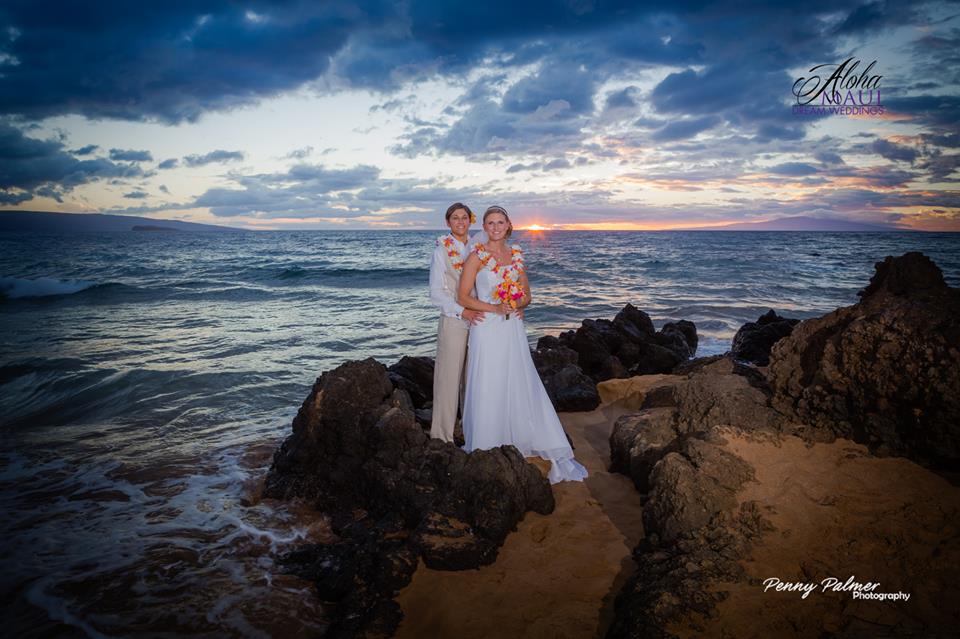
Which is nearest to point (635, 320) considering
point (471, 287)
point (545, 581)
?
point (471, 287)

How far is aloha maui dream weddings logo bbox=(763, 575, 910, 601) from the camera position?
283cm

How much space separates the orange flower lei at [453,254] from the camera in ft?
19.1

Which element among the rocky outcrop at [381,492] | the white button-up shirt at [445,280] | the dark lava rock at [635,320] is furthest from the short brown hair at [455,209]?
the dark lava rock at [635,320]

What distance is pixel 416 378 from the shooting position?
361 inches

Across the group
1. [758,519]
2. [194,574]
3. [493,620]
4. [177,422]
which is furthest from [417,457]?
[177,422]

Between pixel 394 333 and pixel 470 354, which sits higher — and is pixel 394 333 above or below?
below

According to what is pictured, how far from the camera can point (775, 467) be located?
12.9ft

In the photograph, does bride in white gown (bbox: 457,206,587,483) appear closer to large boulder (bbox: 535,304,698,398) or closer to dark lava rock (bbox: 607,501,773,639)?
dark lava rock (bbox: 607,501,773,639)

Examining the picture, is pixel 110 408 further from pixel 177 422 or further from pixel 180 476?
pixel 180 476

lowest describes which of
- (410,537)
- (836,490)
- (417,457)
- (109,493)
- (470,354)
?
(109,493)

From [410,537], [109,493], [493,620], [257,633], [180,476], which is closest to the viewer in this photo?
[493,620]

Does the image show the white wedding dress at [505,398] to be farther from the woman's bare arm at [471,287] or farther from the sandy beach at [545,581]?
the sandy beach at [545,581]

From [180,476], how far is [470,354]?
4.34 metres

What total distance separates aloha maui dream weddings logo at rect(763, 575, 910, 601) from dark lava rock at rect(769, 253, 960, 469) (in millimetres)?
1330
